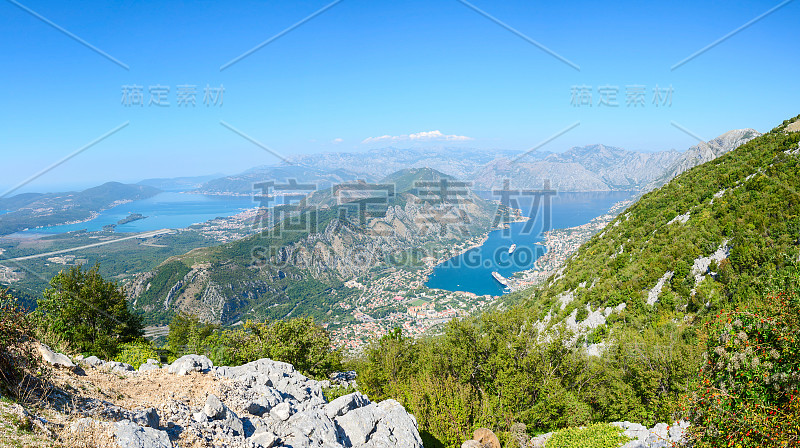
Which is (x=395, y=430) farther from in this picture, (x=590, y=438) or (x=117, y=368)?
(x=117, y=368)

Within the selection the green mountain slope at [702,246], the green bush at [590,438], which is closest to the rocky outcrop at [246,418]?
the green bush at [590,438]

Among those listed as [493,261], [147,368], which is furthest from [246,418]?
[493,261]

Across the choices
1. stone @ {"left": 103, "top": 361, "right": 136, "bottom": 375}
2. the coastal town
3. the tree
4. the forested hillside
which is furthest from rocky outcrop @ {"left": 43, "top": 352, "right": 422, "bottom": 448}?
the coastal town

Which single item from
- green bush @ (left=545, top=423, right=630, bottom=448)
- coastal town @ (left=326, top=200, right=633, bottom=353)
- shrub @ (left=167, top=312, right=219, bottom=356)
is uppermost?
green bush @ (left=545, top=423, right=630, bottom=448)

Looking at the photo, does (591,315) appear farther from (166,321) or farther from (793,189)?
(166,321)

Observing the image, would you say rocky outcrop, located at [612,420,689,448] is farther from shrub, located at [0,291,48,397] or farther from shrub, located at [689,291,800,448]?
shrub, located at [0,291,48,397]

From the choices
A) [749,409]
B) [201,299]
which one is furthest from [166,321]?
[749,409]
